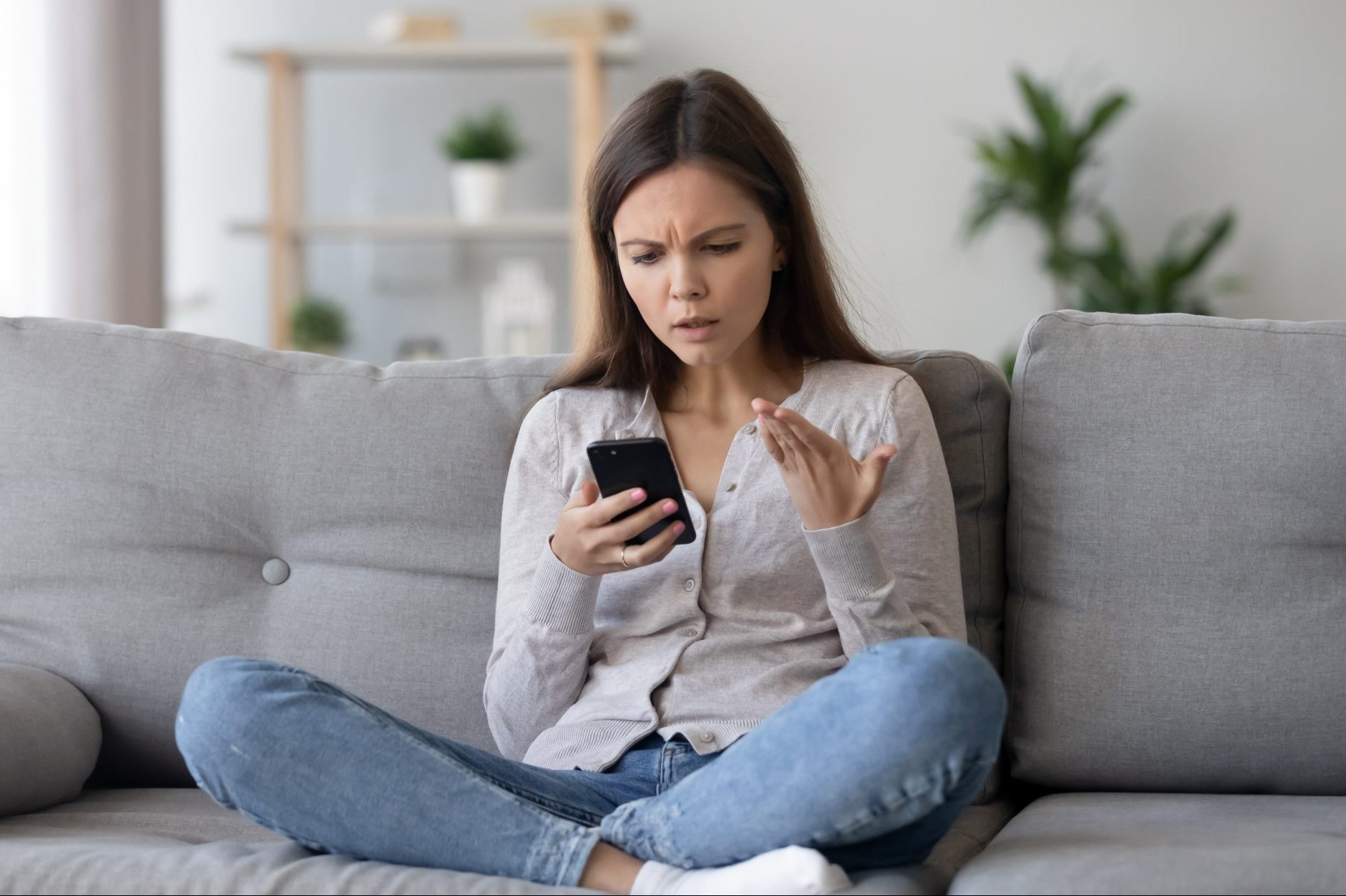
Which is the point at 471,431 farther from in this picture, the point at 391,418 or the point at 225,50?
the point at 225,50

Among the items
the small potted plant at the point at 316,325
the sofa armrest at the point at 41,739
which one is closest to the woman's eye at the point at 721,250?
the sofa armrest at the point at 41,739

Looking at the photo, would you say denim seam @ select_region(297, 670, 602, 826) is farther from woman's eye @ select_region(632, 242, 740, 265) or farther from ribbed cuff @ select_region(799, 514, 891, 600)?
woman's eye @ select_region(632, 242, 740, 265)

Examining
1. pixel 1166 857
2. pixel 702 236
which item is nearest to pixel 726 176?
pixel 702 236

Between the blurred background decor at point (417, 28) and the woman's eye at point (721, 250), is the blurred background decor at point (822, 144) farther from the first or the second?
the woman's eye at point (721, 250)

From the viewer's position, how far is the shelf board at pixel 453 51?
417 centimetres

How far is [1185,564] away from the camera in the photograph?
1.50 meters

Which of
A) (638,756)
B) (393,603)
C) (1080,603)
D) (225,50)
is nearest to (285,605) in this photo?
(393,603)

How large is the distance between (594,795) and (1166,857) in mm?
502

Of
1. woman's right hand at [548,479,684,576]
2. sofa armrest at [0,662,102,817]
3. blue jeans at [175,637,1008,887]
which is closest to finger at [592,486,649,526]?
woman's right hand at [548,479,684,576]

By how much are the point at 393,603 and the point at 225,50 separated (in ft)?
11.5

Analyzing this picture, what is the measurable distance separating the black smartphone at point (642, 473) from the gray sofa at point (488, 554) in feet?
1.04

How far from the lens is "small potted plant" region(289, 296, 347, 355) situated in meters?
4.27

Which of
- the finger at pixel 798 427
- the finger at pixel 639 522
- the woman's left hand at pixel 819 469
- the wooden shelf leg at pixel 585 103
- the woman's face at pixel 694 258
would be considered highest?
the wooden shelf leg at pixel 585 103

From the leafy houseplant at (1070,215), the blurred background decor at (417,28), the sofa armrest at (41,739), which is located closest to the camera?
the sofa armrest at (41,739)
